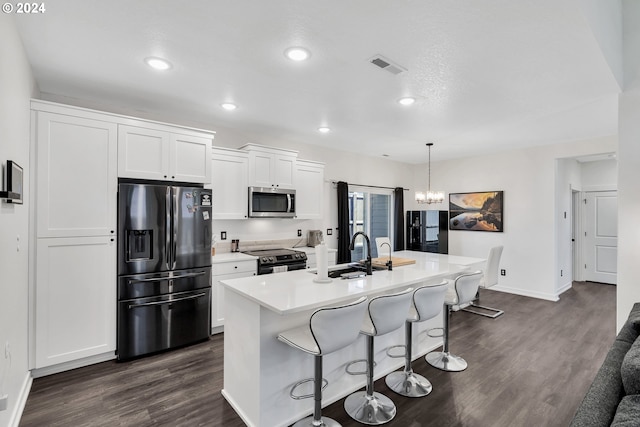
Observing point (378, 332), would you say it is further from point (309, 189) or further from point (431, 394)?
point (309, 189)

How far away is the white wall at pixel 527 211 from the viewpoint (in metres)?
5.33

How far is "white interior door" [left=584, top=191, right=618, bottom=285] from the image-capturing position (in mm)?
6516

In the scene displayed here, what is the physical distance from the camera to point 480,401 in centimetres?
248

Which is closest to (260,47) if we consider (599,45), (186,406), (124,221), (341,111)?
(341,111)

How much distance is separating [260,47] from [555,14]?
1.89 meters

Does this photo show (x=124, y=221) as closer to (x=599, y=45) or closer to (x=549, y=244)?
(x=599, y=45)

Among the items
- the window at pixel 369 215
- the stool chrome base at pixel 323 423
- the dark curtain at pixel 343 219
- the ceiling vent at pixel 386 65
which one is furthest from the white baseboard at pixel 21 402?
the window at pixel 369 215

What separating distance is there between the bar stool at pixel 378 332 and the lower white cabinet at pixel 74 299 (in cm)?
241

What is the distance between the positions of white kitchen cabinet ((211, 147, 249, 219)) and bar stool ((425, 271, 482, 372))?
9.02 feet

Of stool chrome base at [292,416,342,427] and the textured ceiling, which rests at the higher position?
the textured ceiling

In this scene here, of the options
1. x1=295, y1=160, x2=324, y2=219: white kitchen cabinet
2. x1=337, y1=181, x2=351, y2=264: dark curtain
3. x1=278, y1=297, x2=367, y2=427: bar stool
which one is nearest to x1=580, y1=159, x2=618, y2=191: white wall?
x1=337, y1=181, x2=351, y2=264: dark curtain

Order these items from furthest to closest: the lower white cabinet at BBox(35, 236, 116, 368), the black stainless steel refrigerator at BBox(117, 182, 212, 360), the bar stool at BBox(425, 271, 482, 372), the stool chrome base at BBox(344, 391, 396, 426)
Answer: the black stainless steel refrigerator at BBox(117, 182, 212, 360) < the bar stool at BBox(425, 271, 482, 372) < the lower white cabinet at BBox(35, 236, 116, 368) < the stool chrome base at BBox(344, 391, 396, 426)

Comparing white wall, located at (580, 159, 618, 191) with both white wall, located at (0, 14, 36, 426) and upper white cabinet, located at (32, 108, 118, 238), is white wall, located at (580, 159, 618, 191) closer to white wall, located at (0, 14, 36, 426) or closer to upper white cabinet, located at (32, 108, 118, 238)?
upper white cabinet, located at (32, 108, 118, 238)

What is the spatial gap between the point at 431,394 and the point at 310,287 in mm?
1363
